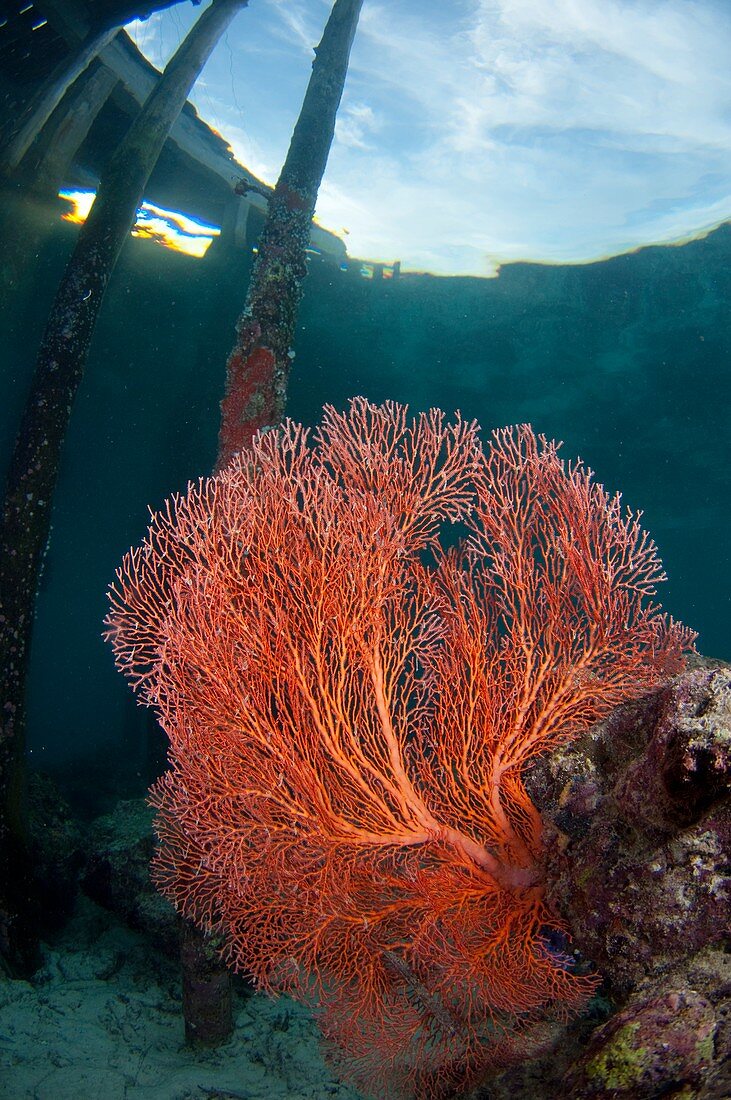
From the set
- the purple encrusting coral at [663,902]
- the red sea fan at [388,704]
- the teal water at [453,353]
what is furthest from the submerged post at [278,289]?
the teal water at [453,353]

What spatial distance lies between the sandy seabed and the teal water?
9293 millimetres

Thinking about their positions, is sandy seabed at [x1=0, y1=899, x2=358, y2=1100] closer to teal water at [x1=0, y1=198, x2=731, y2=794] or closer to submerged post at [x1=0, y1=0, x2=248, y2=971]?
submerged post at [x1=0, y1=0, x2=248, y2=971]

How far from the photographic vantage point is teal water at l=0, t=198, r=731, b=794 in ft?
47.3

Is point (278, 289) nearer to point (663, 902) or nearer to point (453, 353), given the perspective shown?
point (663, 902)

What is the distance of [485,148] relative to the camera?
1173 cm

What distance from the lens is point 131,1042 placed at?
4527mm

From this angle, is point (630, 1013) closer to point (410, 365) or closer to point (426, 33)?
point (426, 33)

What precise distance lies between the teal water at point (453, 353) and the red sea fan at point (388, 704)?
1070cm

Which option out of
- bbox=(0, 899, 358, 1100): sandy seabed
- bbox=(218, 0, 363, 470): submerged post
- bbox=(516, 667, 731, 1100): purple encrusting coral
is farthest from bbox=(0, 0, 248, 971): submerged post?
bbox=(516, 667, 731, 1100): purple encrusting coral

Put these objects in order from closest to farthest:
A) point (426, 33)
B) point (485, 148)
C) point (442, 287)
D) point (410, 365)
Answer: point (426, 33), point (485, 148), point (442, 287), point (410, 365)

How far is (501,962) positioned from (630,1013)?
1.22 metres

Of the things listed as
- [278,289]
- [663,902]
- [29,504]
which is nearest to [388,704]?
[663,902]

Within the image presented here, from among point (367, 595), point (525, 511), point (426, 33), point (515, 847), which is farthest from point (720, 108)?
point (515, 847)

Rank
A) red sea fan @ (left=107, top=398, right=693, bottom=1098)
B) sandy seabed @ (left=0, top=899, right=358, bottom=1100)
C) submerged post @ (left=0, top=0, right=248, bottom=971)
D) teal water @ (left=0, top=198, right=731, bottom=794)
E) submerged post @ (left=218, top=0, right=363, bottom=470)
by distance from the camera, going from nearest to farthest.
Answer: red sea fan @ (left=107, top=398, right=693, bottom=1098) < sandy seabed @ (left=0, top=899, right=358, bottom=1100) < submerged post @ (left=0, top=0, right=248, bottom=971) < submerged post @ (left=218, top=0, right=363, bottom=470) < teal water @ (left=0, top=198, right=731, bottom=794)
